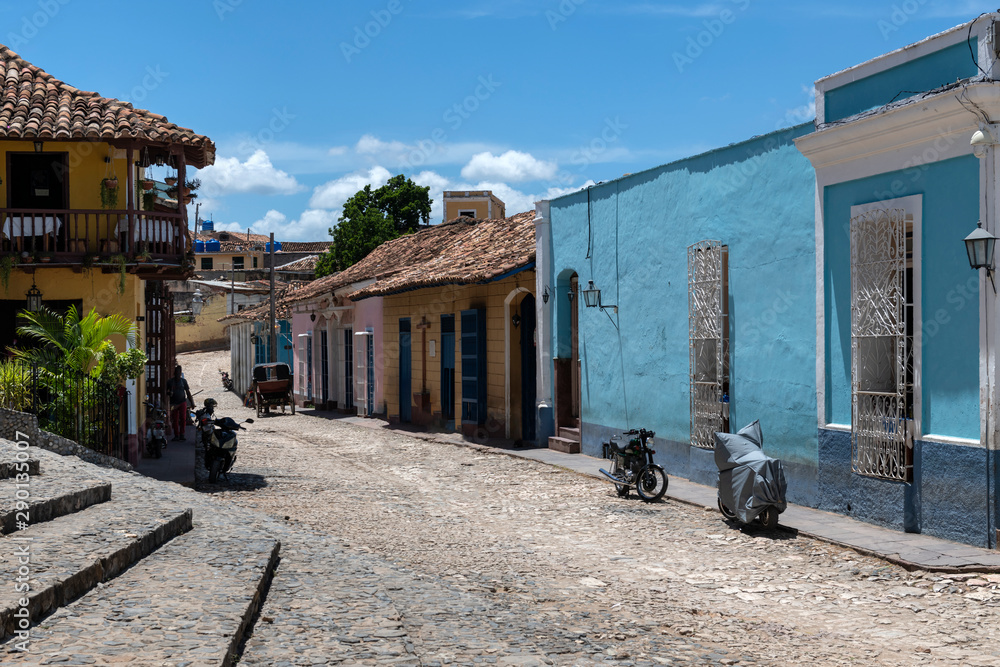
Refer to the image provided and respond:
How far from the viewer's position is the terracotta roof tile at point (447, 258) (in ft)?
58.4

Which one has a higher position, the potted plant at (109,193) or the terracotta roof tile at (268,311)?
the potted plant at (109,193)

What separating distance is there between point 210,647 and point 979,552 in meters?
6.25

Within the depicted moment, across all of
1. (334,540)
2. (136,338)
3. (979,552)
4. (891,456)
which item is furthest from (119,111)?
(979,552)

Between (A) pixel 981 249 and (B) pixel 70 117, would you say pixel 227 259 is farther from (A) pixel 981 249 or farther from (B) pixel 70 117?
(A) pixel 981 249

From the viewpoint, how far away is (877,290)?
9297 millimetres

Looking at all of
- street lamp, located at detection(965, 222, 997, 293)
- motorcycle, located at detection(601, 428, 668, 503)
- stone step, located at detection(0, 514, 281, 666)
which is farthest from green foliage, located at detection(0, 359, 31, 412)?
street lamp, located at detection(965, 222, 997, 293)

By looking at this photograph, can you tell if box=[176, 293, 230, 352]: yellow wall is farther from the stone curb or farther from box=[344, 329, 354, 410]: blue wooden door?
the stone curb

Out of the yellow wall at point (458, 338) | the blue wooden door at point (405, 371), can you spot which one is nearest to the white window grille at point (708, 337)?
the yellow wall at point (458, 338)

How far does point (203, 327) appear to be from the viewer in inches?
1992

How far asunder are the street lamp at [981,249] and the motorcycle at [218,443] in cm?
886

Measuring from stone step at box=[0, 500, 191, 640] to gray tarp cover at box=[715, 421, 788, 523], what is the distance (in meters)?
5.14

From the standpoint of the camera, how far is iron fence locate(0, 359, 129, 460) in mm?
11906

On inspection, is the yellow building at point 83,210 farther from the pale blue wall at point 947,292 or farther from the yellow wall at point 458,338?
the pale blue wall at point 947,292

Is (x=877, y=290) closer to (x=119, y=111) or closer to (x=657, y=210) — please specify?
(x=657, y=210)
